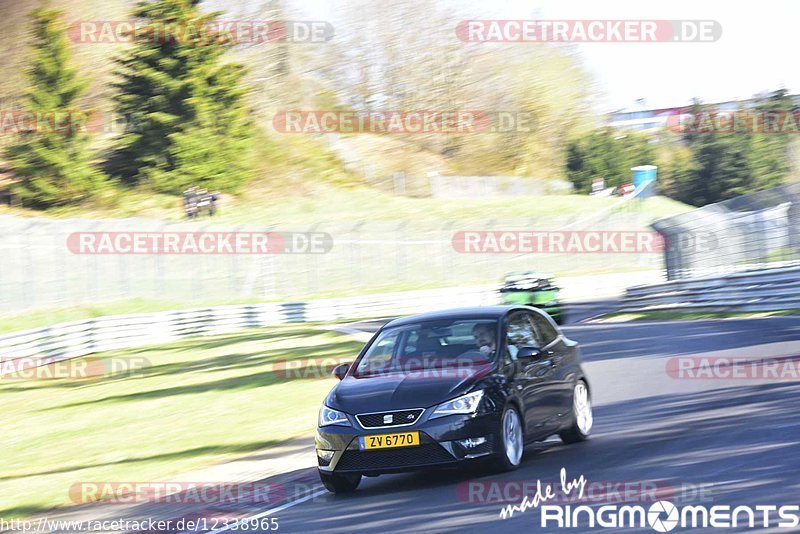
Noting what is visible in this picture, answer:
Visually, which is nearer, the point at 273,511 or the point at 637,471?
the point at 637,471

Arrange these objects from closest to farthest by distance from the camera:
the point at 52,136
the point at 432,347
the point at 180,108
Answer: the point at 432,347, the point at 52,136, the point at 180,108

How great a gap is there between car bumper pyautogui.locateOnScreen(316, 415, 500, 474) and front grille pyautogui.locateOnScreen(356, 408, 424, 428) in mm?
46

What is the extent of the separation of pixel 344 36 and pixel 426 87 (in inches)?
280

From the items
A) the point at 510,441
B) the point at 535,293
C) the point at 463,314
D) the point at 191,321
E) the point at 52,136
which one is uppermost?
the point at 52,136

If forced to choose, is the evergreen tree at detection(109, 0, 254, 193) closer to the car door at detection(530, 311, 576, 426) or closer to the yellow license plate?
the car door at detection(530, 311, 576, 426)

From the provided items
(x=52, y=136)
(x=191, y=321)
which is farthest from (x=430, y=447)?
(x=52, y=136)

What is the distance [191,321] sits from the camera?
122 ft

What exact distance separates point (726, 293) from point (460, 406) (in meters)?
21.7

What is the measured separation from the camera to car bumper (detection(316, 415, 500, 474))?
8703 mm

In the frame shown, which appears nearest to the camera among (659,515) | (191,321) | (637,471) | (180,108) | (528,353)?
(659,515)

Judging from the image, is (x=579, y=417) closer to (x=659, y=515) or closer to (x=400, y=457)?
(x=400, y=457)

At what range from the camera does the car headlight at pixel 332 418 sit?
9031mm

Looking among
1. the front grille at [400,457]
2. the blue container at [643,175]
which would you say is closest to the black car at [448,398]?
the front grille at [400,457]

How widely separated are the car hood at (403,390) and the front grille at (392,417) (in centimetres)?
4
